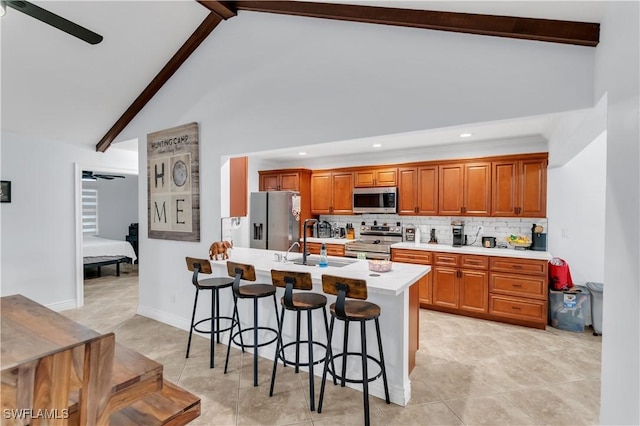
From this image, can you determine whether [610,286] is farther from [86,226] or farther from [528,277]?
[86,226]

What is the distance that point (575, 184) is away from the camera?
4.08 meters

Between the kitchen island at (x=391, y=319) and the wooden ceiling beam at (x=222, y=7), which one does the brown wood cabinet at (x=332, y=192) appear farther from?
the wooden ceiling beam at (x=222, y=7)

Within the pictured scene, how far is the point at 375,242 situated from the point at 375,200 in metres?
0.70

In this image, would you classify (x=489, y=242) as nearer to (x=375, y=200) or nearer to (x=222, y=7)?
(x=375, y=200)

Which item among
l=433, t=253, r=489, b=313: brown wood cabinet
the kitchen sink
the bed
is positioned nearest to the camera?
the kitchen sink

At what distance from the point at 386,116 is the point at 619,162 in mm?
1504

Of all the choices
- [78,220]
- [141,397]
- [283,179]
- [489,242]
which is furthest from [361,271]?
[78,220]

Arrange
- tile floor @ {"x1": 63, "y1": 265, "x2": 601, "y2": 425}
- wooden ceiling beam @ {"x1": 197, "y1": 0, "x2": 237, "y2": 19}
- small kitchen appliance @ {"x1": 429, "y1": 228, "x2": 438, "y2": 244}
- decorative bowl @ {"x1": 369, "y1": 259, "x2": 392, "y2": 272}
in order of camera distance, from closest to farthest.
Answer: tile floor @ {"x1": 63, "y1": 265, "x2": 601, "y2": 425}, decorative bowl @ {"x1": 369, "y1": 259, "x2": 392, "y2": 272}, wooden ceiling beam @ {"x1": 197, "y1": 0, "x2": 237, "y2": 19}, small kitchen appliance @ {"x1": 429, "y1": 228, "x2": 438, "y2": 244}

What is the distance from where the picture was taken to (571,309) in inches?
145

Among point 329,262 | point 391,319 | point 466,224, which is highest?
point 466,224

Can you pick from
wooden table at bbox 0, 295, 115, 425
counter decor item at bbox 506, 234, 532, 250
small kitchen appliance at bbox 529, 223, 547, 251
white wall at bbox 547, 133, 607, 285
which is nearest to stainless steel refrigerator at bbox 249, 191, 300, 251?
counter decor item at bbox 506, 234, 532, 250

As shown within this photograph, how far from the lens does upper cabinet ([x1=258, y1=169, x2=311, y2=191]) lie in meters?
5.87

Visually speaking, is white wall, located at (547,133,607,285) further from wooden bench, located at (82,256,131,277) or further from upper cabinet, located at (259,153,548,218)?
wooden bench, located at (82,256,131,277)

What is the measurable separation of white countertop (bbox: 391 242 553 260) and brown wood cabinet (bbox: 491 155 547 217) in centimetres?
50
